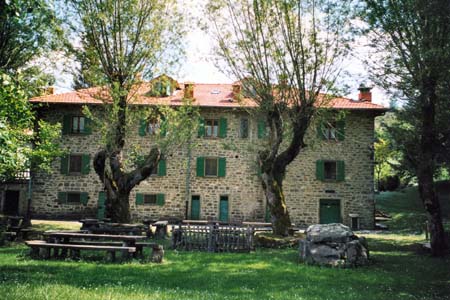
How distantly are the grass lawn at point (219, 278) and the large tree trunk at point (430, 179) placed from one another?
818 millimetres

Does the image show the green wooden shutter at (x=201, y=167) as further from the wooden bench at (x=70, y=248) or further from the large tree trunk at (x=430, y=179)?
the wooden bench at (x=70, y=248)

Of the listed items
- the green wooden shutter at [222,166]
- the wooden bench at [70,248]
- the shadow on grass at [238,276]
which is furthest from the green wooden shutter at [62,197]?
the wooden bench at [70,248]

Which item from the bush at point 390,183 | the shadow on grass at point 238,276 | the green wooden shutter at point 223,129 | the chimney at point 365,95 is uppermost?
the chimney at point 365,95

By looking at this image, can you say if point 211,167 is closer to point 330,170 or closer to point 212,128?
point 212,128

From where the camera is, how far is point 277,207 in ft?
47.8

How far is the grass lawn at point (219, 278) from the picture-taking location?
6.22m

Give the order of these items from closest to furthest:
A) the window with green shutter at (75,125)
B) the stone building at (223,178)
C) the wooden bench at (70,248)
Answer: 1. the wooden bench at (70,248)
2. the stone building at (223,178)
3. the window with green shutter at (75,125)

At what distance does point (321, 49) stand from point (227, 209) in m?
12.0

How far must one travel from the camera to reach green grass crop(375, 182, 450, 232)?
24.4 metres

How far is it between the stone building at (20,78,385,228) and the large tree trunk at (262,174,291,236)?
27.8 ft

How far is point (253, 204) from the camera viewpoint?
23141mm

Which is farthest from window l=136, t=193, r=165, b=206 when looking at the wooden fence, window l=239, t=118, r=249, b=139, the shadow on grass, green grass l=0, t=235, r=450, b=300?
the shadow on grass

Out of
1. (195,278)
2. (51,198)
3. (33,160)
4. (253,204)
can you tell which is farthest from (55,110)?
(195,278)

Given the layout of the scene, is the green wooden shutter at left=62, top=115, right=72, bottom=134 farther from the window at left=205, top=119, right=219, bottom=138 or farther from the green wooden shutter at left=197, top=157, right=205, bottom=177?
the window at left=205, top=119, right=219, bottom=138
